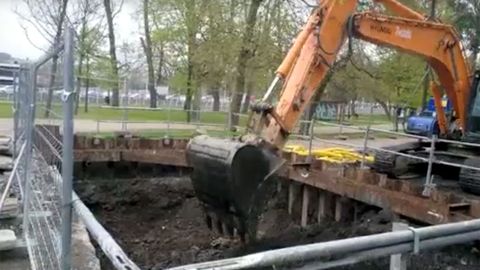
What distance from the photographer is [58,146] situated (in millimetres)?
3676

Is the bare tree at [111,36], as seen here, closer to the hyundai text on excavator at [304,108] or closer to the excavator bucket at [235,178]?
the hyundai text on excavator at [304,108]

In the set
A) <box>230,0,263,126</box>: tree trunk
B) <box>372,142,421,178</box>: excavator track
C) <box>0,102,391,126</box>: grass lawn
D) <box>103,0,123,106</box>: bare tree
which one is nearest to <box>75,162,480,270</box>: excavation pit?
<box>372,142,421,178</box>: excavator track

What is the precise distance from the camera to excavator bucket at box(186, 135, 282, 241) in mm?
7734

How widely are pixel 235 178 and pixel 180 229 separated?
563 centimetres

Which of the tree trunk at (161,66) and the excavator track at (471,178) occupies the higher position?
the tree trunk at (161,66)

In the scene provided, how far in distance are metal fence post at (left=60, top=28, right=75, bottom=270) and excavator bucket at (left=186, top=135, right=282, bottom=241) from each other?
473cm

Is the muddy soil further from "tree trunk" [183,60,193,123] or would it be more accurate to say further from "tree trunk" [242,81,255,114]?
"tree trunk" [183,60,193,123]

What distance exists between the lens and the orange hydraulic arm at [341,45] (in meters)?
9.10

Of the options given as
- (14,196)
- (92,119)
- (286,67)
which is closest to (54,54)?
(14,196)

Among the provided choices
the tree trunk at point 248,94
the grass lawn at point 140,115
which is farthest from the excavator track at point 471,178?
the tree trunk at point 248,94

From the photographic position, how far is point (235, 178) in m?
7.68

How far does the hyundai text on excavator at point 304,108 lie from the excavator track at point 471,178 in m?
0.02

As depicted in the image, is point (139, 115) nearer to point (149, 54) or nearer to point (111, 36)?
point (149, 54)

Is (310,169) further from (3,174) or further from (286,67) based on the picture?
(3,174)
